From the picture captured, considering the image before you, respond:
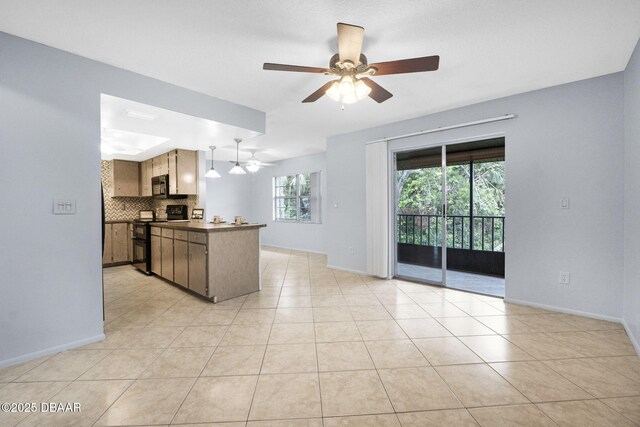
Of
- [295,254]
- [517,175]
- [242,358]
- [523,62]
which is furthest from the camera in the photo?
[295,254]

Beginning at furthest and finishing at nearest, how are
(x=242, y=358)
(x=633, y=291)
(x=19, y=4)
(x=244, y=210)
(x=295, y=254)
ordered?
(x=244, y=210) < (x=295, y=254) < (x=633, y=291) < (x=242, y=358) < (x=19, y=4)

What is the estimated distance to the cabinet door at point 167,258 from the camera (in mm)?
3986

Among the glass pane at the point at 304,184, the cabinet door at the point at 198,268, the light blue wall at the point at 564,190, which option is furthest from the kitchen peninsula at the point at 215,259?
the glass pane at the point at 304,184

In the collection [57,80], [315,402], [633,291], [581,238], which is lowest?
[315,402]

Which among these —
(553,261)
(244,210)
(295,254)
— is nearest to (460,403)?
(553,261)

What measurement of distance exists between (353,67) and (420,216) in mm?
3912

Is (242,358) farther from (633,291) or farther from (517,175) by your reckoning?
(517,175)

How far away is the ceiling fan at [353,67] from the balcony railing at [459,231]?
3115mm

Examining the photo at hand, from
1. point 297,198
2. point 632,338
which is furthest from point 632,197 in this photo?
point 297,198

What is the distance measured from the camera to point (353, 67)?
198 cm

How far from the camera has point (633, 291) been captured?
2.29m

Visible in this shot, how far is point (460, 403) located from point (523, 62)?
9.51 feet

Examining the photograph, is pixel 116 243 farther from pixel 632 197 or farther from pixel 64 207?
pixel 632 197

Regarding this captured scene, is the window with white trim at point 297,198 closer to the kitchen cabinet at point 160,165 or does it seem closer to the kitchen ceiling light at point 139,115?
the kitchen cabinet at point 160,165
